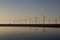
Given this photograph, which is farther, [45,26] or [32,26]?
[32,26]

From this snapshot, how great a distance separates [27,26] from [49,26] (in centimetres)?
633

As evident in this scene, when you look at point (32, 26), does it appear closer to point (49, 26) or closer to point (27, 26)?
point (27, 26)

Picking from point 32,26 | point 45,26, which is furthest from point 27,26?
point 45,26

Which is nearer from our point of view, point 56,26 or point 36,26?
point 56,26

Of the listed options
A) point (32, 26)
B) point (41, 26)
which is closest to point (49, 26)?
point (41, 26)

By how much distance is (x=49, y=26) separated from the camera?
43406mm

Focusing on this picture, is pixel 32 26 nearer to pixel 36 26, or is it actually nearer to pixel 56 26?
pixel 36 26

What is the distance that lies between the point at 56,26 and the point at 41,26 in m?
4.12

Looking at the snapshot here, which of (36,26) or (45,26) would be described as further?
(36,26)

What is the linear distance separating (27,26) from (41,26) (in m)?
4.46

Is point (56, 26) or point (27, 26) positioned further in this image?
point (27, 26)

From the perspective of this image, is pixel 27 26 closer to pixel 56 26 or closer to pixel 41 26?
pixel 41 26

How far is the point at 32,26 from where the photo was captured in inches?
1812

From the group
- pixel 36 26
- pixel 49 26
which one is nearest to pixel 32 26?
pixel 36 26
